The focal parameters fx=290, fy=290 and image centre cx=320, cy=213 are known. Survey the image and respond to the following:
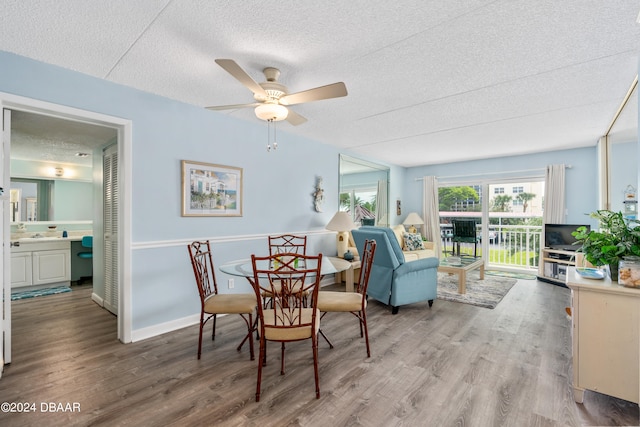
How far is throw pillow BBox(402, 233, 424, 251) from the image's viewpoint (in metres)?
5.79

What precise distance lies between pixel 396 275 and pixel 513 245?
3997mm

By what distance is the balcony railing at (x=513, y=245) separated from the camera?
5828mm

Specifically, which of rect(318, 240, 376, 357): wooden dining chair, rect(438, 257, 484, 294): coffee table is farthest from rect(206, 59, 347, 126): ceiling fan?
rect(438, 257, 484, 294): coffee table

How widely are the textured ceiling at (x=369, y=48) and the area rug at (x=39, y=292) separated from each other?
3655 mm

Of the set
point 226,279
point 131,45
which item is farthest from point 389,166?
point 131,45

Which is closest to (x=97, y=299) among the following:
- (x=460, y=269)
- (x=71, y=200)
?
(x=71, y=200)

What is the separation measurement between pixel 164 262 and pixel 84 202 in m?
4.28

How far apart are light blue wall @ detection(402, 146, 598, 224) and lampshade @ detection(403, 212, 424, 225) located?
3.50 ft

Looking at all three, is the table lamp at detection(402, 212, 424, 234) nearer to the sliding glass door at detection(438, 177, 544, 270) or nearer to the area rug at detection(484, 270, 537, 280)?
the sliding glass door at detection(438, 177, 544, 270)

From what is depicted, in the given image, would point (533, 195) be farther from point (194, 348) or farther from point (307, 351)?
point (194, 348)

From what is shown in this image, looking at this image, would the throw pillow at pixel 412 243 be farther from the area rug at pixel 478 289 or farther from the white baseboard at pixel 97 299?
the white baseboard at pixel 97 299

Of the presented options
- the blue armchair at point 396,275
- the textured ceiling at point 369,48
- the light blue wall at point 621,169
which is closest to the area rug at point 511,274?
the light blue wall at point 621,169

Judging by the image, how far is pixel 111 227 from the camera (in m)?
3.48

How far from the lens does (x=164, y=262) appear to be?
9.76 feet
